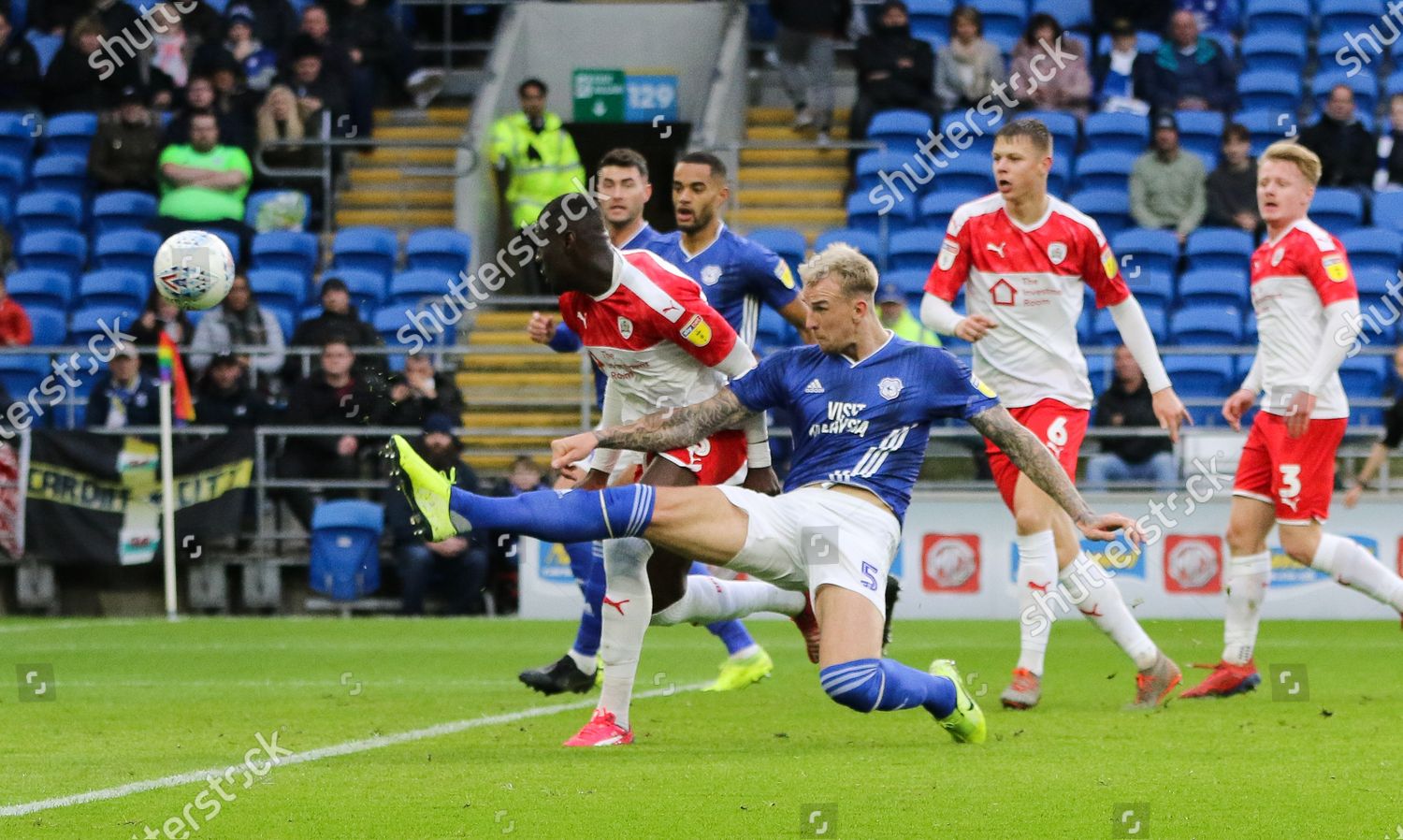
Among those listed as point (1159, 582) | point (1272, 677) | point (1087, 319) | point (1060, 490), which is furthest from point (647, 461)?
point (1087, 319)

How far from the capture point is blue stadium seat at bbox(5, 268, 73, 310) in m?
18.3

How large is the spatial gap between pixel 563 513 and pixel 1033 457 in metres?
1.66

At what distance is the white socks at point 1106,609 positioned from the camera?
8453 mm

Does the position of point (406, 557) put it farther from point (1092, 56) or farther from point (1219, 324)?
point (1092, 56)

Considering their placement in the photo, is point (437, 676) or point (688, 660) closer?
point (437, 676)

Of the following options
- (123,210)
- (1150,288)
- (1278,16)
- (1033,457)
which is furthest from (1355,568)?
(123,210)

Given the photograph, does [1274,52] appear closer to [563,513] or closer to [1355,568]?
[1355,568]

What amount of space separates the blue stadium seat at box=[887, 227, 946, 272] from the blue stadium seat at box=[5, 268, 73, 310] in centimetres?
769

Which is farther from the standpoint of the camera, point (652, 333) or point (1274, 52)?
point (1274, 52)

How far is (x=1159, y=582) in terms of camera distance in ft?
48.4

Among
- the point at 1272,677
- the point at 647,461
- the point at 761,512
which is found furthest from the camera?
the point at 1272,677

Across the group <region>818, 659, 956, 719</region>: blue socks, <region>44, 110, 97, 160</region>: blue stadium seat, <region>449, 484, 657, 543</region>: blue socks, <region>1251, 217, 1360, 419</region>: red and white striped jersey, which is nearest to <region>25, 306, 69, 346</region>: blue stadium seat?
<region>44, 110, 97, 160</region>: blue stadium seat

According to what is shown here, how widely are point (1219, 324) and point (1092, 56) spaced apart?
4420 mm

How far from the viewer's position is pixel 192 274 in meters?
8.24
